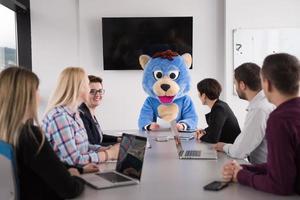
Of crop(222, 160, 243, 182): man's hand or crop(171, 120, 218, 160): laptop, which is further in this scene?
crop(171, 120, 218, 160): laptop

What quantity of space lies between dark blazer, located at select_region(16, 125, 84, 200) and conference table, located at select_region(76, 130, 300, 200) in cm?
10

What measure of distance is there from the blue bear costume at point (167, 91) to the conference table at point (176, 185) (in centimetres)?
141

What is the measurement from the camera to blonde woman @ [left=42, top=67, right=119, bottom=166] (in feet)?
6.68

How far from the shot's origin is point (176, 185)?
177cm

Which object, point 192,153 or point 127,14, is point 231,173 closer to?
point 192,153

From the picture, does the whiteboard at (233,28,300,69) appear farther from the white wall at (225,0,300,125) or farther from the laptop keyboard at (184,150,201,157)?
the laptop keyboard at (184,150,201,157)

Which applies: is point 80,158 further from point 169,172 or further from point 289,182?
point 289,182

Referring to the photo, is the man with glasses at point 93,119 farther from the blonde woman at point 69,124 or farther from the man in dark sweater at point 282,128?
the man in dark sweater at point 282,128

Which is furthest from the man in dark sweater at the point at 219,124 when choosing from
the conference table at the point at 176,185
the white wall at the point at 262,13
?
the white wall at the point at 262,13

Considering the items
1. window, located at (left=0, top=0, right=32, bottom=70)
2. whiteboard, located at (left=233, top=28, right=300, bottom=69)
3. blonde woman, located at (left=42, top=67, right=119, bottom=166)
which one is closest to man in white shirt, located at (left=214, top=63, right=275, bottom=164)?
blonde woman, located at (left=42, top=67, right=119, bottom=166)

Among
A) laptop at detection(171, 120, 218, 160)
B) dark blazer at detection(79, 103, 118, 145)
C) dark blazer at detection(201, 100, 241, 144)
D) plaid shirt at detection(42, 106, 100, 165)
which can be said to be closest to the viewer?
plaid shirt at detection(42, 106, 100, 165)

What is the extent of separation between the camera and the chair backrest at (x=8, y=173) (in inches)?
60.3

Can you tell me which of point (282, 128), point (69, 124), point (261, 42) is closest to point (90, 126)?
point (69, 124)

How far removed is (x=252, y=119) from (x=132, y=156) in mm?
740
